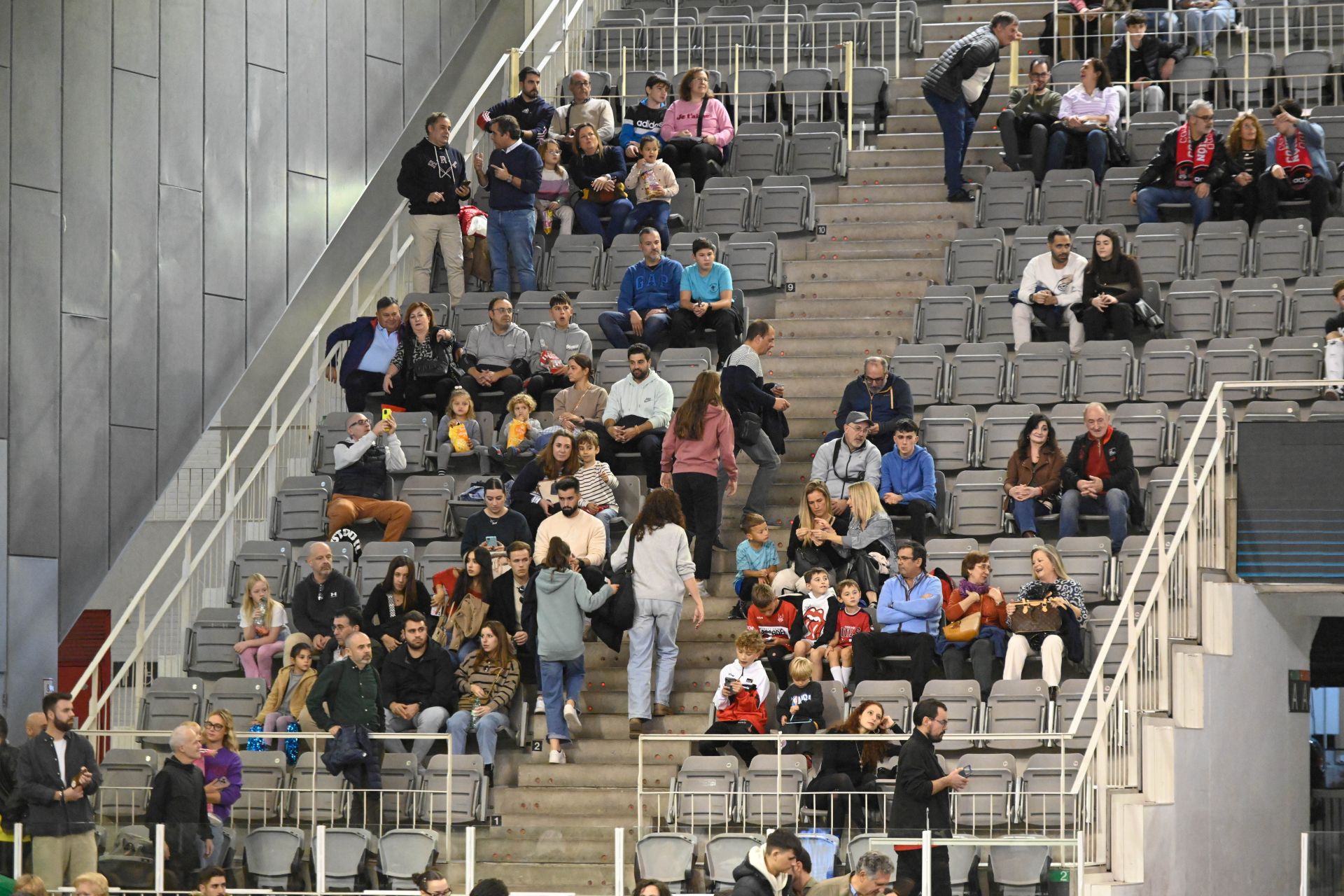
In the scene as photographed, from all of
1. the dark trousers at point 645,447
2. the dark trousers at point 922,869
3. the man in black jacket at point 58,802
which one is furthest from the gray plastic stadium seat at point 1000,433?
the man in black jacket at point 58,802

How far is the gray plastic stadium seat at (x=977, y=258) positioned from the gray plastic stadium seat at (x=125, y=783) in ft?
23.5

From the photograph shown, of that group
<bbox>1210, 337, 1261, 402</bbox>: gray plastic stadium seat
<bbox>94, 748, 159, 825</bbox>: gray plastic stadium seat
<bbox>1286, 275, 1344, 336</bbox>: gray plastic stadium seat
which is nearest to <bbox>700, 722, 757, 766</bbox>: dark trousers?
<bbox>94, 748, 159, 825</bbox>: gray plastic stadium seat

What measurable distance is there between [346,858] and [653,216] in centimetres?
706

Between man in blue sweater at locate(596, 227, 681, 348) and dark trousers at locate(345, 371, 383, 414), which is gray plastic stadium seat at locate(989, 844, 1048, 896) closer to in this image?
man in blue sweater at locate(596, 227, 681, 348)

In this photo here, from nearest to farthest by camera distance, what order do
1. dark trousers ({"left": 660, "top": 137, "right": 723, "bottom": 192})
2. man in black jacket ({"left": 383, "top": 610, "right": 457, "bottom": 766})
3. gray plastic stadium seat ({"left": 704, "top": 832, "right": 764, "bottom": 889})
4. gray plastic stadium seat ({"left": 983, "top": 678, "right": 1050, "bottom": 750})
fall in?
1. gray plastic stadium seat ({"left": 704, "top": 832, "right": 764, "bottom": 889})
2. gray plastic stadium seat ({"left": 983, "top": 678, "right": 1050, "bottom": 750})
3. man in black jacket ({"left": 383, "top": 610, "right": 457, "bottom": 766})
4. dark trousers ({"left": 660, "top": 137, "right": 723, "bottom": 192})

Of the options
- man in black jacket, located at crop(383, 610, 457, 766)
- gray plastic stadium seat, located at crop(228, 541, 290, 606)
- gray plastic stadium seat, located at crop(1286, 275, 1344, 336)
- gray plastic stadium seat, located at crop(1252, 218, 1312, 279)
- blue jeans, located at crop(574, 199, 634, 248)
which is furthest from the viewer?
blue jeans, located at crop(574, 199, 634, 248)

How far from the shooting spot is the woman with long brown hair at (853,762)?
10.8m

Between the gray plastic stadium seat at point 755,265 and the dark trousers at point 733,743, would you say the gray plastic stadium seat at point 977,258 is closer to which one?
the gray plastic stadium seat at point 755,265

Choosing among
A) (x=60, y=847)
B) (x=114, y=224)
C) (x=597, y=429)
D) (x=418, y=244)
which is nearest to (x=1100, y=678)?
(x=597, y=429)

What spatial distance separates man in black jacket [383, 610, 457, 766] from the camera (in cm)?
1232

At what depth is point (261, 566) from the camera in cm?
1423

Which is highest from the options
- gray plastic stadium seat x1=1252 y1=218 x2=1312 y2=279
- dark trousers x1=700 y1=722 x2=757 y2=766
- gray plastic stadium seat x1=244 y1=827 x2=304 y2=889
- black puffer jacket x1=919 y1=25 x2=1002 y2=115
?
black puffer jacket x1=919 y1=25 x2=1002 y2=115

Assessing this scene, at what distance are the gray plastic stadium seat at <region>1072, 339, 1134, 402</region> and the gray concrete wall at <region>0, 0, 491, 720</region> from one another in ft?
24.1

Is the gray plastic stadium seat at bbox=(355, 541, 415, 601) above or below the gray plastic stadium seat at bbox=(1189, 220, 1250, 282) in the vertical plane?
below
